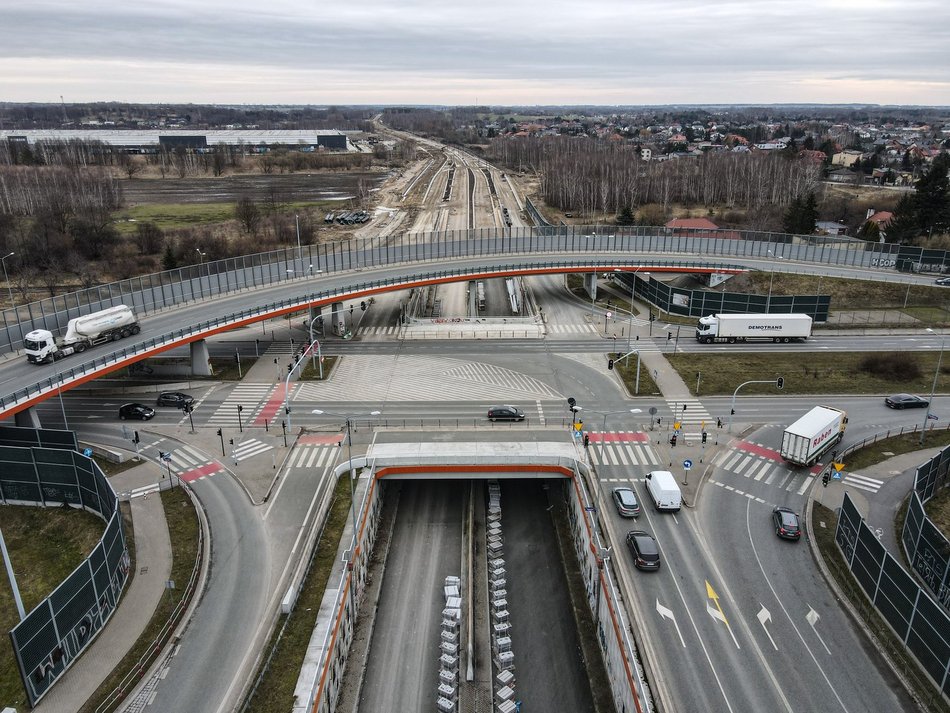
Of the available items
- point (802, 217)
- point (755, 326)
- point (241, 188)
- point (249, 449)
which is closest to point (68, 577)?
point (249, 449)

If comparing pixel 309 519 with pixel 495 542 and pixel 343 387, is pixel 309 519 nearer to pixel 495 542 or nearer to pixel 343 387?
pixel 495 542

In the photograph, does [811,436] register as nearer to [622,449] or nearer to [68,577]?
[622,449]

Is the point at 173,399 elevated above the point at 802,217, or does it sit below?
below

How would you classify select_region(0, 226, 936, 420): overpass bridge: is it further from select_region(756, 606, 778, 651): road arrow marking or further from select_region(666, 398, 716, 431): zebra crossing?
select_region(756, 606, 778, 651): road arrow marking

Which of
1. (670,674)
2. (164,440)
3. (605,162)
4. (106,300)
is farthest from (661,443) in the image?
(605,162)

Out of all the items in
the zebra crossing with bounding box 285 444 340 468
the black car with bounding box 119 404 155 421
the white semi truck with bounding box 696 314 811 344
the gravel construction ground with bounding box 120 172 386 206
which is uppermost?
the gravel construction ground with bounding box 120 172 386 206

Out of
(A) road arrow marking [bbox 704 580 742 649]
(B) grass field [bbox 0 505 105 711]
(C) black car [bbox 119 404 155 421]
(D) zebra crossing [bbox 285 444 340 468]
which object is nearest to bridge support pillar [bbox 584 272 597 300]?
(D) zebra crossing [bbox 285 444 340 468]

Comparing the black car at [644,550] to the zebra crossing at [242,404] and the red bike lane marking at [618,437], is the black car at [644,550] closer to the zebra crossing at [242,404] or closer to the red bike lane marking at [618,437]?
the red bike lane marking at [618,437]

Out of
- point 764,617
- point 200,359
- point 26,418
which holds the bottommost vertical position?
point 764,617
